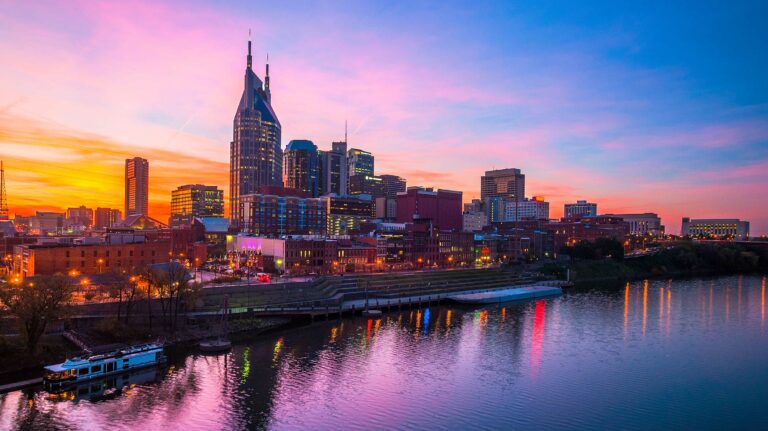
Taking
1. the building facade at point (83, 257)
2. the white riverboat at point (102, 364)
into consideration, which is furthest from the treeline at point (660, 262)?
the white riverboat at point (102, 364)

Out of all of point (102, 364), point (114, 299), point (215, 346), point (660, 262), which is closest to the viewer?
point (102, 364)

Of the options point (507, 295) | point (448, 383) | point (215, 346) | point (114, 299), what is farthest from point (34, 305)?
point (507, 295)

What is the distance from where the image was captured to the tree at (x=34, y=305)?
48.8m

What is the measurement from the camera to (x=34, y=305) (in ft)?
160

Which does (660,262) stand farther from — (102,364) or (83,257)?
(102,364)

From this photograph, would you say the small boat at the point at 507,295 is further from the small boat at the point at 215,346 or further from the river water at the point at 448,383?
the small boat at the point at 215,346

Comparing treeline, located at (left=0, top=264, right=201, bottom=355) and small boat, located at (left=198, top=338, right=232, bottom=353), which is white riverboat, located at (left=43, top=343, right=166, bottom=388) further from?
treeline, located at (left=0, top=264, right=201, bottom=355)

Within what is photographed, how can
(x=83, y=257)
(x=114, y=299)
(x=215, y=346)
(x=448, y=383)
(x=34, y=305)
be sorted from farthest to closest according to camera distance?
(x=83, y=257) → (x=114, y=299) → (x=215, y=346) → (x=448, y=383) → (x=34, y=305)

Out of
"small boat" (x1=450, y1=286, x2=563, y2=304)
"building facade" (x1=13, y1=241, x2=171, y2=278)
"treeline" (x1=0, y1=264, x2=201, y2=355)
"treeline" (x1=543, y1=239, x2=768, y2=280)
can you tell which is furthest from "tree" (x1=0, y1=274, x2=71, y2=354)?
"treeline" (x1=543, y1=239, x2=768, y2=280)

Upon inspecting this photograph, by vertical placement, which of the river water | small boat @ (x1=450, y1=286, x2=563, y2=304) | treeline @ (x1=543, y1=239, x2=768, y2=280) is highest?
treeline @ (x1=543, y1=239, x2=768, y2=280)

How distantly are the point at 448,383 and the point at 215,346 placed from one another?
27.1m

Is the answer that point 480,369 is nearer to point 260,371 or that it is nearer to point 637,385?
point 637,385

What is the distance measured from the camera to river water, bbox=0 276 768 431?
132 ft

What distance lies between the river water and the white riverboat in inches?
51.1
